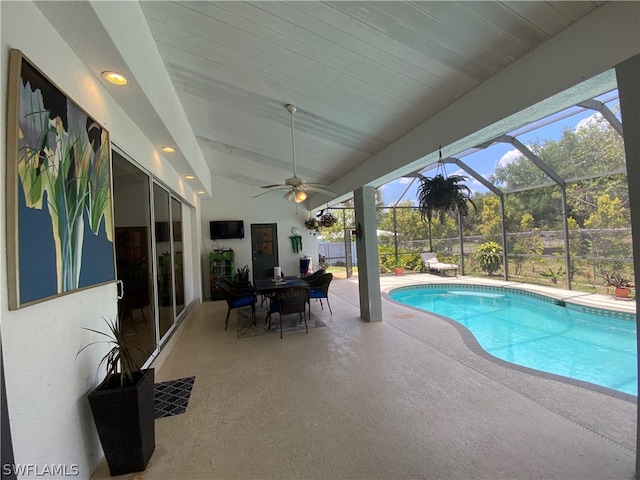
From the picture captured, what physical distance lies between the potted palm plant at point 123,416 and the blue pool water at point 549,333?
4040 mm

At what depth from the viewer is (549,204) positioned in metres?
6.62

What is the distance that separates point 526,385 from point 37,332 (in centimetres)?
357

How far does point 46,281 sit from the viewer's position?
133cm

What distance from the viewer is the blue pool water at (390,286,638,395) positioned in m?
3.30

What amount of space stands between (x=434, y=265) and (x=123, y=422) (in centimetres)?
940

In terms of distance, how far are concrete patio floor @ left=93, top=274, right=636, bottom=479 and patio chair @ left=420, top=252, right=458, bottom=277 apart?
6273mm

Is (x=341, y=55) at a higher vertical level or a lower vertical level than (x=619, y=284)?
higher

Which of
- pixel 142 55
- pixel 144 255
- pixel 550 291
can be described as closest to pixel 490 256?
pixel 550 291

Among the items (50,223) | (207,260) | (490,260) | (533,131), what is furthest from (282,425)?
(490,260)

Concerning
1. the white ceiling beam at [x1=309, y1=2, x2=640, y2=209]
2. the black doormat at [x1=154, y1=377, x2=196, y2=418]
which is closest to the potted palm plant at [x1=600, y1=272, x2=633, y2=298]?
the white ceiling beam at [x1=309, y1=2, x2=640, y2=209]

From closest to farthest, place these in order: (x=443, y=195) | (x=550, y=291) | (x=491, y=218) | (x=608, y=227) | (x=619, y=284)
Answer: (x=443, y=195), (x=619, y=284), (x=608, y=227), (x=550, y=291), (x=491, y=218)

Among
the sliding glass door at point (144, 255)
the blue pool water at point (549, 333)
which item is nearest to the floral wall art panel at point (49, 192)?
the sliding glass door at point (144, 255)

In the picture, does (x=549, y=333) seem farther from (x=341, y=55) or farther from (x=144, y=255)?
(x=144, y=255)

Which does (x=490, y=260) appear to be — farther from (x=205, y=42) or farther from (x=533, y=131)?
(x=205, y=42)
